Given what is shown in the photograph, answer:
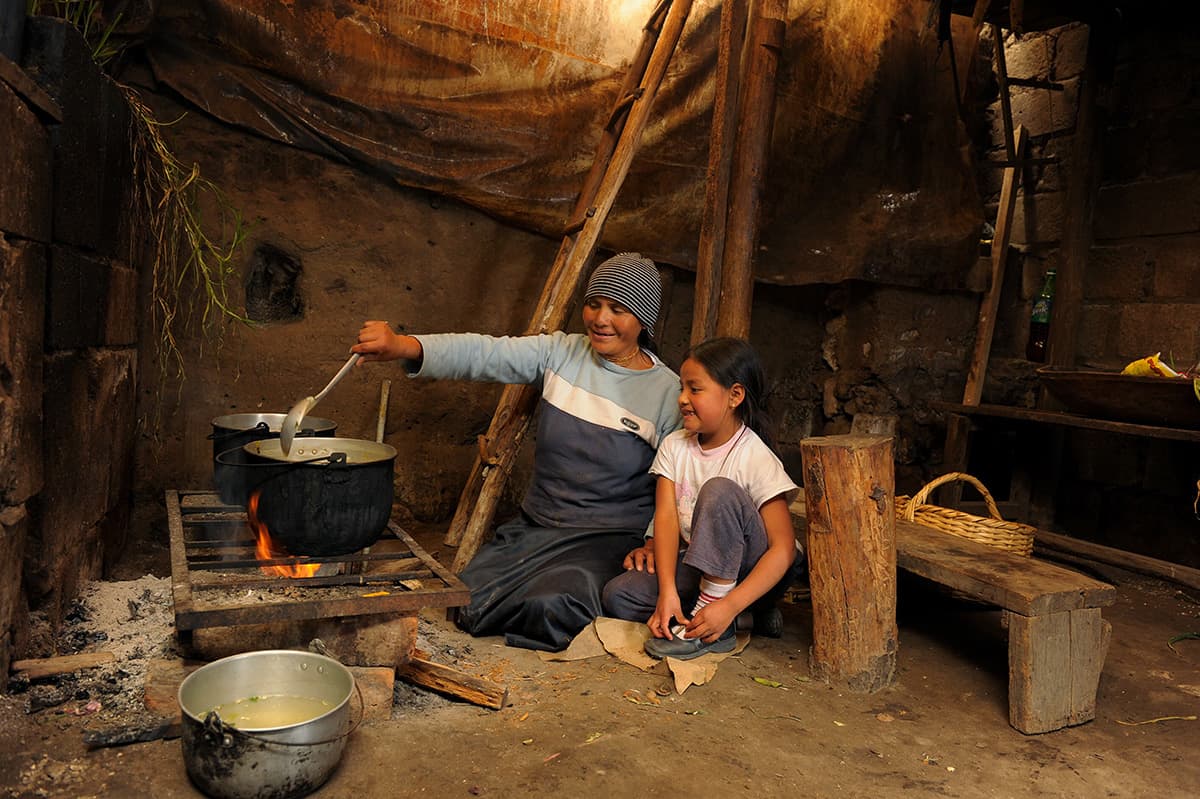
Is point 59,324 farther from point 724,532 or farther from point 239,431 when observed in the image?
point 724,532

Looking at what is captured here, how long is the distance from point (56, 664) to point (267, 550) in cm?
56

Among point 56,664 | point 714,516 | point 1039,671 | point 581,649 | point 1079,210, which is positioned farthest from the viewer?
point 1079,210

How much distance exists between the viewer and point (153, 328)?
359 centimetres

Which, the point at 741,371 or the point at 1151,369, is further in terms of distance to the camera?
the point at 1151,369

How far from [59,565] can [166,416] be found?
1343mm

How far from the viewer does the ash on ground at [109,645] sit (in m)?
2.10

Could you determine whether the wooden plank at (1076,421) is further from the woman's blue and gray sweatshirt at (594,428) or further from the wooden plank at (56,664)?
the wooden plank at (56,664)

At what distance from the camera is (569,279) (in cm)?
366

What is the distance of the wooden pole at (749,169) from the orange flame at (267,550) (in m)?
1.82

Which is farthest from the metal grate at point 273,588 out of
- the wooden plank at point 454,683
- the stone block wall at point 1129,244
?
the stone block wall at point 1129,244

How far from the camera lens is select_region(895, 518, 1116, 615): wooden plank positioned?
2385mm

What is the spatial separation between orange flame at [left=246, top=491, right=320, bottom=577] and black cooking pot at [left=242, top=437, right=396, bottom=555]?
1.4 inches

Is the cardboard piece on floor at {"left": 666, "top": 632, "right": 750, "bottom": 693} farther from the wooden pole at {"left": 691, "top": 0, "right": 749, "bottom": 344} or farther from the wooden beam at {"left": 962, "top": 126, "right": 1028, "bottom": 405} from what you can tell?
the wooden beam at {"left": 962, "top": 126, "right": 1028, "bottom": 405}

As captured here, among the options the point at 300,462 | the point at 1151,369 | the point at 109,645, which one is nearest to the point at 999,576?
the point at 1151,369
